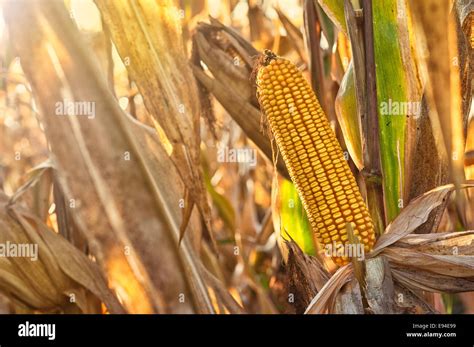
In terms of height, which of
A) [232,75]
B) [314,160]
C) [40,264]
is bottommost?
[40,264]

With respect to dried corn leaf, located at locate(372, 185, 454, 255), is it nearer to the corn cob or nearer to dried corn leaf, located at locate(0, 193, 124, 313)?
the corn cob

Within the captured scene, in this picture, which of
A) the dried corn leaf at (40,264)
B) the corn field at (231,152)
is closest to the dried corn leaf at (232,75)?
the corn field at (231,152)

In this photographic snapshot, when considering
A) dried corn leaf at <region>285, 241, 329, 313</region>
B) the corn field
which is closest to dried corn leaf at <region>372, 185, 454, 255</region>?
the corn field

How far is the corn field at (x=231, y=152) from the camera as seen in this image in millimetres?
2688

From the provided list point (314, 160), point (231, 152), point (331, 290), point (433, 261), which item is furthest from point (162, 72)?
point (433, 261)

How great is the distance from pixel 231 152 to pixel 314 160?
415mm

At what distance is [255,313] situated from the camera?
291cm

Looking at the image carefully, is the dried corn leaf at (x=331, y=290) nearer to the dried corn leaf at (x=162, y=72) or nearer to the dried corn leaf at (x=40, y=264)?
the dried corn leaf at (x=162, y=72)

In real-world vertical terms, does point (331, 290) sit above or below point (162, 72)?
below

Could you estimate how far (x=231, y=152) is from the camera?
285 cm

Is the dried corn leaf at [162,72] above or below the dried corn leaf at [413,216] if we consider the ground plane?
above

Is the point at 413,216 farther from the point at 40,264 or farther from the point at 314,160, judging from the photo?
the point at 40,264

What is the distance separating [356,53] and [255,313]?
128 cm
